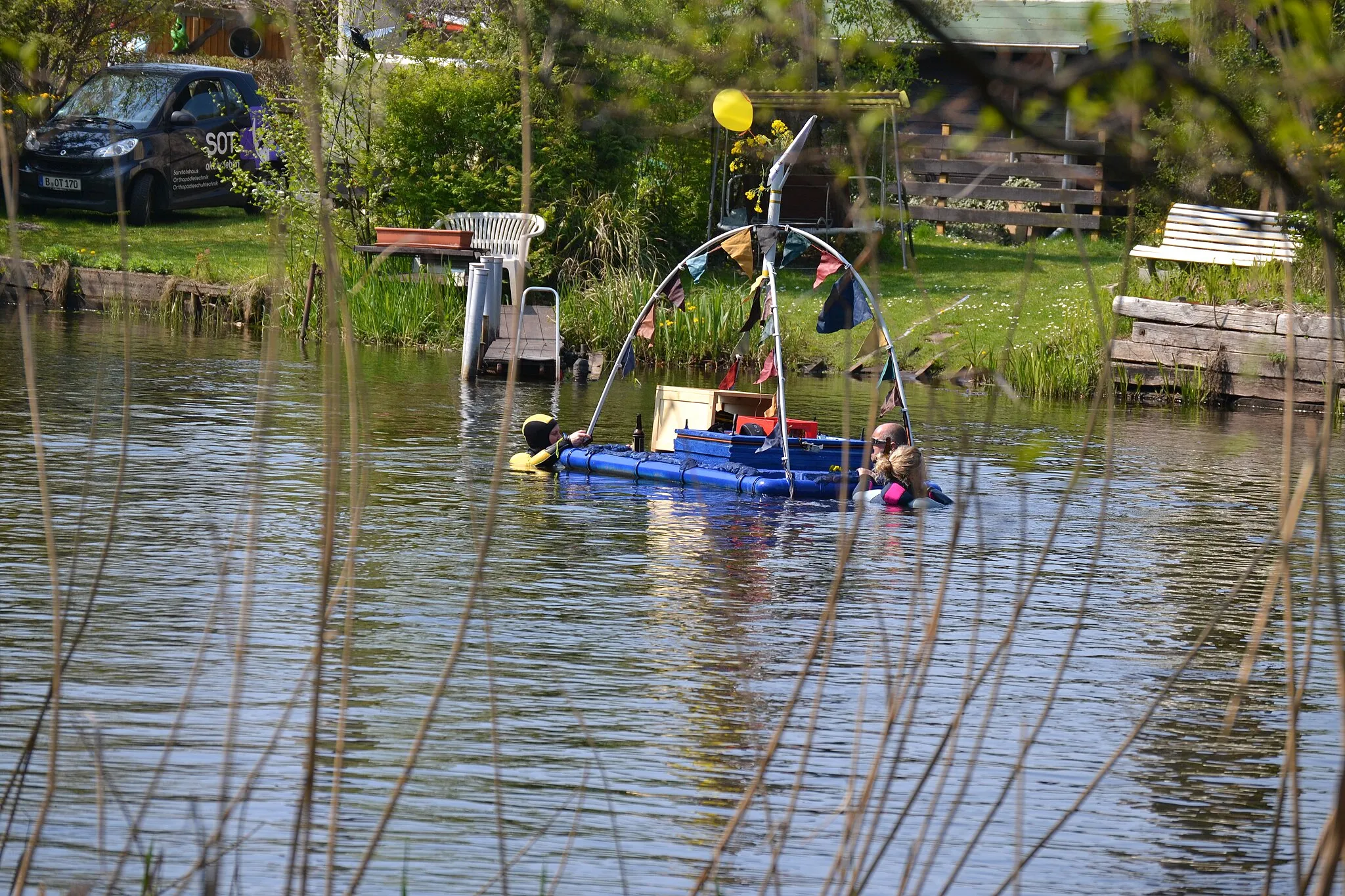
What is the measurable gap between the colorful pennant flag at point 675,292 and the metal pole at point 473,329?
20.6 ft

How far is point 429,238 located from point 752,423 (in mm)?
9286

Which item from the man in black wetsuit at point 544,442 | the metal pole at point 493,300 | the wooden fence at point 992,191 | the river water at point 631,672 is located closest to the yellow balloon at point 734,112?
the river water at point 631,672

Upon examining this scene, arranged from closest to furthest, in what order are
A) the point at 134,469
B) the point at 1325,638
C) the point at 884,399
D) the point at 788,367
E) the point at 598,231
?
the point at 1325,638, the point at 134,469, the point at 884,399, the point at 788,367, the point at 598,231

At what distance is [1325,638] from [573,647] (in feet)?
14.6

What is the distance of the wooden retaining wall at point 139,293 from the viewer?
2575cm

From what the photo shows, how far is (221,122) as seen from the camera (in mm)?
30562

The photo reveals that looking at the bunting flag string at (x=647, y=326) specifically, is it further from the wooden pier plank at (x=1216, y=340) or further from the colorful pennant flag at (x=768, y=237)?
the wooden pier plank at (x=1216, y=340)

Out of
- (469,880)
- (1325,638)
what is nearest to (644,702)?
(469,880)

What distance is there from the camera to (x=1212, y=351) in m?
23.3

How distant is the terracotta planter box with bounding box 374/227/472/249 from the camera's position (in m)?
23.8

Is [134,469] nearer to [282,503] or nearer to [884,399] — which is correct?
[282,503]

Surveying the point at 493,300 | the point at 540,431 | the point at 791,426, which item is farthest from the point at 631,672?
the point at 493,300

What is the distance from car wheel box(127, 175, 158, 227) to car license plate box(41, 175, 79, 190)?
36.8 inches

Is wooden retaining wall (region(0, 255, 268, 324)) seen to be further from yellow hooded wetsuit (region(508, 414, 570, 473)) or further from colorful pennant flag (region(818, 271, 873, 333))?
colorful pennant flag (region(818, 271, 873, 333))
